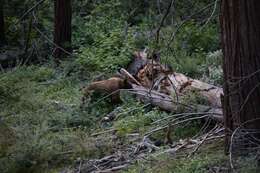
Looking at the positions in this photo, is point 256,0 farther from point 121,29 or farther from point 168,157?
point 121,29

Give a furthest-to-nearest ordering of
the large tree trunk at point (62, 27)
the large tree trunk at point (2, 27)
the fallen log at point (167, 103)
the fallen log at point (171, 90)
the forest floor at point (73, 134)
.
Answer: the large tree trunk at point (2, 27)
the large tree trunk at point (62, 27)
the fallen log at point (171, 90)
the fallen log at point (167, 103)
the forest floor at point (73, 134)

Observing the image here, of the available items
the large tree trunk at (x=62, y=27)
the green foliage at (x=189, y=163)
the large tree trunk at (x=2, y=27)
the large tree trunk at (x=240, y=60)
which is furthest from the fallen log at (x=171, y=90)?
the large tree trunk at (x=2, y=27)

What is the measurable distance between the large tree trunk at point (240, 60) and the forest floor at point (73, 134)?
55cm

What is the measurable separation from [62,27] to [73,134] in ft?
22.0

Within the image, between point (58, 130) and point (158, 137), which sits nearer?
point (158, 137)

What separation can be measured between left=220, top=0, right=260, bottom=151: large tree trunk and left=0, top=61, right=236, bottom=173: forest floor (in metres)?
0.55

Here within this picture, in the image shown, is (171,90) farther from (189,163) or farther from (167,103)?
(189,163)

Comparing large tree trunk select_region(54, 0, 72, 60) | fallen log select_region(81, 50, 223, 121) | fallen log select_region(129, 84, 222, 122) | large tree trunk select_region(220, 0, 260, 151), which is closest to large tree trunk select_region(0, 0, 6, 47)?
large tree trunk select_region(54, 0, 72, 60)

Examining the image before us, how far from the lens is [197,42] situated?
40.5ft

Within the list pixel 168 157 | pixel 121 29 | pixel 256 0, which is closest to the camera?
pixel 256 0

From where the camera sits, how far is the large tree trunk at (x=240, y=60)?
540 centimetres

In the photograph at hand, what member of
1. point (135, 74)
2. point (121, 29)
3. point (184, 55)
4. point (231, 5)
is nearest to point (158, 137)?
point (231, 5)

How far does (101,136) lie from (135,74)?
298 centimetres

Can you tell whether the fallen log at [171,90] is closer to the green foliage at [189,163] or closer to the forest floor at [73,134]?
the forest floor at [73,134]
